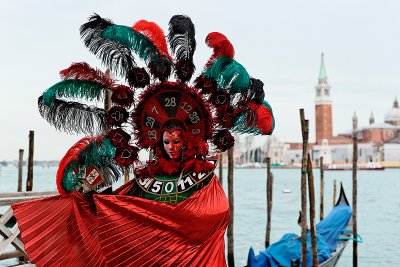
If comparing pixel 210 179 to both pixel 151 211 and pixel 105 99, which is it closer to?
pixel 151 211

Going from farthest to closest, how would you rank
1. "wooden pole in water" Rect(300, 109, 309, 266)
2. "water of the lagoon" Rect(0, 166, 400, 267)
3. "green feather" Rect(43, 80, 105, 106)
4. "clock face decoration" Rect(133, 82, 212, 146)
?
"water of the lagoon" Rect(0, 166, 400, 267)
"wooden pole in water" Rect(300, 109, 309, 266)
"clock face decoration" Rect(133, 82, 212, 146)
"green feather" Rect(43, 80, 105, 106)

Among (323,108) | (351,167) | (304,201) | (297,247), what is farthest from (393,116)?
A: (297,247)

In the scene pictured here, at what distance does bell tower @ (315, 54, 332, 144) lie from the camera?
98.4 meters

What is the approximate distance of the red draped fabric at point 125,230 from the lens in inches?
166

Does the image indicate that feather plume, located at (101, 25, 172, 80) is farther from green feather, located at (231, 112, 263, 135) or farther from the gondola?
the gondola

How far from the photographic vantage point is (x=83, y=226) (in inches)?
173

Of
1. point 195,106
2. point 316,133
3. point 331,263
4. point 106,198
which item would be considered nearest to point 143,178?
point 106,198

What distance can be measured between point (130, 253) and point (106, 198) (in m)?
0.43

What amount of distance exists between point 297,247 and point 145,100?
6.05 metres

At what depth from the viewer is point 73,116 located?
4.47 meters

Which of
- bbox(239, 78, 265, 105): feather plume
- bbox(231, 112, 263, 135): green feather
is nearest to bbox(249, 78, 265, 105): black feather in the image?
bbox(239, 78, 265, 105): feather plume

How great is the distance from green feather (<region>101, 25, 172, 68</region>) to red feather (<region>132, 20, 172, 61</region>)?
62 millimetres

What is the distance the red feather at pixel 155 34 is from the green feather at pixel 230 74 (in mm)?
359

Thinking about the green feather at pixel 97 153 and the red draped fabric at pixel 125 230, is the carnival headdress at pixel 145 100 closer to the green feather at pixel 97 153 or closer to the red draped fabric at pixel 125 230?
the green feather at pixel 97 153
